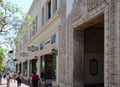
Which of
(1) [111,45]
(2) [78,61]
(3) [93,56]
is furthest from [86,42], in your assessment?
(1) [111,45]

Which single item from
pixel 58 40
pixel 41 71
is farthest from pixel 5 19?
pixel 41 71

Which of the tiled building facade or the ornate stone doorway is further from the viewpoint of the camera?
the ornate stone doorway

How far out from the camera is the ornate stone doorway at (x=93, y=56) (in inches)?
766

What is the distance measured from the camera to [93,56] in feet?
65.5

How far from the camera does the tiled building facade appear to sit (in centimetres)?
1177

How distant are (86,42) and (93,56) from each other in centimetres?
123

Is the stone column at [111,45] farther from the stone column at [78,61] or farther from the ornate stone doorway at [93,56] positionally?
the ornate stone doorway at [93,56]

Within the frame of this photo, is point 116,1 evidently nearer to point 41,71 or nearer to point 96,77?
point 96,77

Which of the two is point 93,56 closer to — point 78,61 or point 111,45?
point 78,61

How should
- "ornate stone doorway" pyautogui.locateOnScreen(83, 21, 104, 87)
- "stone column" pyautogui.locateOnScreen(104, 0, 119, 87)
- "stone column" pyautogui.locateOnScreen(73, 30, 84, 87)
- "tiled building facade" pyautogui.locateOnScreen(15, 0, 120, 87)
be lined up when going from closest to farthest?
1. "stone column" pyautogui.locateOnScreen(104, 0, 119, 87)
2. "tiled building facade" pyautogui.locateOnScreen(15, 0, 120, 87)
3. "stone column" pyautogui.locateOnScreen(73, 30, 84, 87)
4. "ornate stone doorway" pyautogui.locateOnScreen(83, 21, 104, 87)

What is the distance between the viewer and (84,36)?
1905 centimetres

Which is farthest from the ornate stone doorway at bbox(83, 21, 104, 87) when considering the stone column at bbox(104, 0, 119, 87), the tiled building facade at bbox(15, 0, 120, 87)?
the stone column at bbox(104, 0, 119, 87)

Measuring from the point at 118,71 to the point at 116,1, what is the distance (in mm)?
2743

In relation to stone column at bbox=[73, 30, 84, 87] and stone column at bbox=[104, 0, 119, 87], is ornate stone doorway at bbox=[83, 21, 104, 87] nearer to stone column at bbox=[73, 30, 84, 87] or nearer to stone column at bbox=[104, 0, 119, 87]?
stone column at bbox=[73, 30, 84, 87]
